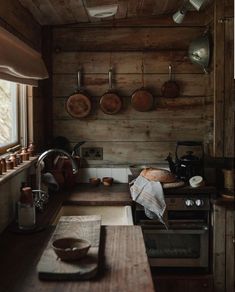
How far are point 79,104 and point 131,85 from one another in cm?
40

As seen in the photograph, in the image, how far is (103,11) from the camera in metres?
2.75

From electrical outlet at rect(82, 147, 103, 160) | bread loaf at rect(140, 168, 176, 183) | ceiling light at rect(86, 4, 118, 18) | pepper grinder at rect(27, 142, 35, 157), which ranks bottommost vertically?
bread loaf at rect(140, 168, 176, 183)

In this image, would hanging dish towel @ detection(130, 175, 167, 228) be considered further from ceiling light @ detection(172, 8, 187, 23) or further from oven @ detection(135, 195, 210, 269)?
ceiling light @ detection(172, 8, 187, 23)

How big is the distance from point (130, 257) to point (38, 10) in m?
1.71

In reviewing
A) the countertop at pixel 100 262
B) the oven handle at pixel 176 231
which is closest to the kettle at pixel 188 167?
the oven handle at pixel 176 231

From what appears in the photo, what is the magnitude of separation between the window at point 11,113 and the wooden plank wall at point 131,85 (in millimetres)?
474

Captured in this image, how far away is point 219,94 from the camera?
9.23ft

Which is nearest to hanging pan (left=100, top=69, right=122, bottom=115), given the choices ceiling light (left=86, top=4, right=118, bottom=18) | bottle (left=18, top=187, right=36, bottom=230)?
ceiling light (left=86, top=4, right=118, bottom=18)

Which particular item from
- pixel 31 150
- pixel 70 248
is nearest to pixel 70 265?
pixel 70 248

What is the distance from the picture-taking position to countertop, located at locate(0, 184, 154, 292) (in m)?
1.31

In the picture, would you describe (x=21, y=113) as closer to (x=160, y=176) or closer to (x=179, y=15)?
(x=160, y=176)

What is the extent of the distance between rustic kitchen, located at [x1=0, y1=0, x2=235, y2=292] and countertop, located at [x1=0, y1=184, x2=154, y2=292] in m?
0.01

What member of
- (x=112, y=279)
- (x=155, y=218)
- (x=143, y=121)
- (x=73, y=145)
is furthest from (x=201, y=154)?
(x=112, y=279)

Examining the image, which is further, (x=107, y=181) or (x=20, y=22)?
(x=107, y=181)
